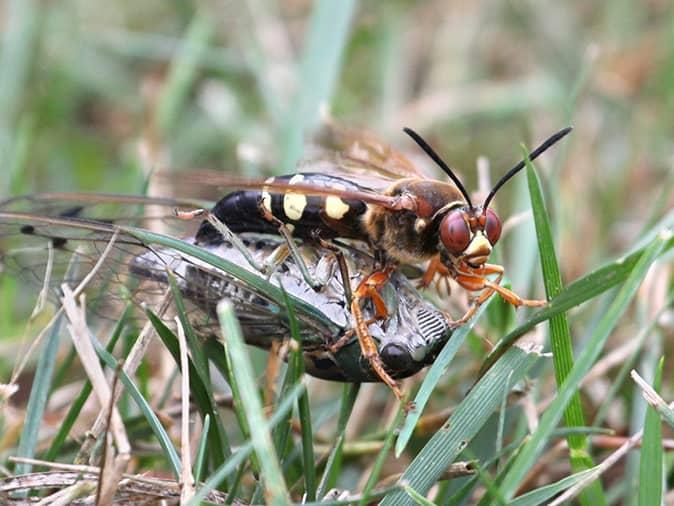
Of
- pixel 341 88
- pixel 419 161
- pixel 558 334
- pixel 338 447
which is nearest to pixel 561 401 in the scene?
pixel 558 334

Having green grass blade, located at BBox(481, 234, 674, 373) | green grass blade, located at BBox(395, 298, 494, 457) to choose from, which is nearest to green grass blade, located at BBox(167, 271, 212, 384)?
green grass blade, located at BBox(395, 298, 494, 457)

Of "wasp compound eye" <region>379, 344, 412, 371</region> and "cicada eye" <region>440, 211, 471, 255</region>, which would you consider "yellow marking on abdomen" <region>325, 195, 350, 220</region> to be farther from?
"wasp compound eye" <region>379, 344, 412, 371</region>

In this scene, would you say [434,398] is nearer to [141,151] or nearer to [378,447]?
[378,447]

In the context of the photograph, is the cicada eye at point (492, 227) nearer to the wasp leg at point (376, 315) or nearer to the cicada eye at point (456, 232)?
the cicada eye at point (456, 232)

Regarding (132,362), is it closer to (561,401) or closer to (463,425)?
(463,425)

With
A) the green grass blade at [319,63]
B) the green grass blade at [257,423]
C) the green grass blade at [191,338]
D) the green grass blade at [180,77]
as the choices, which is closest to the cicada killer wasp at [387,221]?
the green grass blade at [191,338]

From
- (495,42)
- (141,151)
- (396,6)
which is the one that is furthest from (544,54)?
(141,151)
